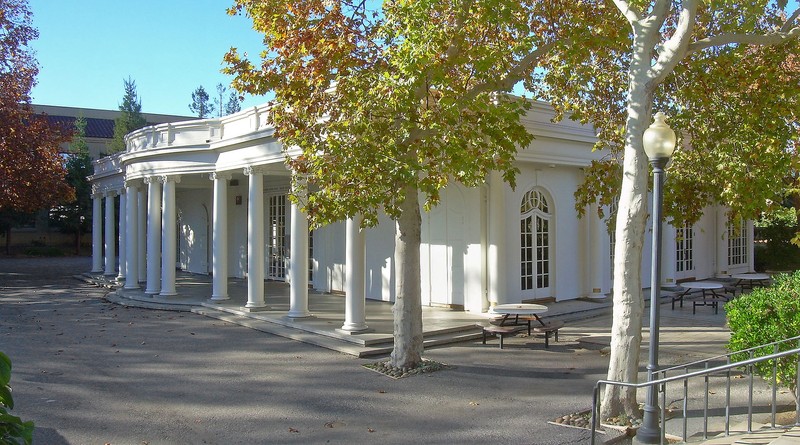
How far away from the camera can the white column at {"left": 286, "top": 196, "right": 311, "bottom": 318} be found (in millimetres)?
12625

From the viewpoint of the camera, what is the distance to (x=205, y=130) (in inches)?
621

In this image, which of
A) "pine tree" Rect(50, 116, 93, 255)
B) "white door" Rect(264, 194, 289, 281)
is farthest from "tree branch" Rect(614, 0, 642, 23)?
"pine tree" Rect(50, 116, 93, 255)

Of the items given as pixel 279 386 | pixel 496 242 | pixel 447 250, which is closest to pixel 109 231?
pixel 447 250

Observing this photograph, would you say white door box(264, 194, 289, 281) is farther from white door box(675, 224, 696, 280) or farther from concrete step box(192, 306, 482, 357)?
white door box(675, 224, 696, 280)

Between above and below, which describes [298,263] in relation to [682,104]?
below

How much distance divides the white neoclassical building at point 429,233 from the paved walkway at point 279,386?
4.96 feet

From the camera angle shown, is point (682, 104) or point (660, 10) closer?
point (660, 10)

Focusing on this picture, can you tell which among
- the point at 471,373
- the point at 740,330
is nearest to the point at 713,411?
the point at 740,330

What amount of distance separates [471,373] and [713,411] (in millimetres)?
3251

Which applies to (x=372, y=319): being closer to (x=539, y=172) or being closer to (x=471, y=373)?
(x=471, y=373)

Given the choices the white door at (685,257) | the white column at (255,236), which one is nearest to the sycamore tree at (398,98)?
the white column at (255,236)

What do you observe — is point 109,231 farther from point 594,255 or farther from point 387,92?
point 387,92

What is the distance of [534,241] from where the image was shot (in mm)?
14555

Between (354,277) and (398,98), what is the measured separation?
4384 millimetres
